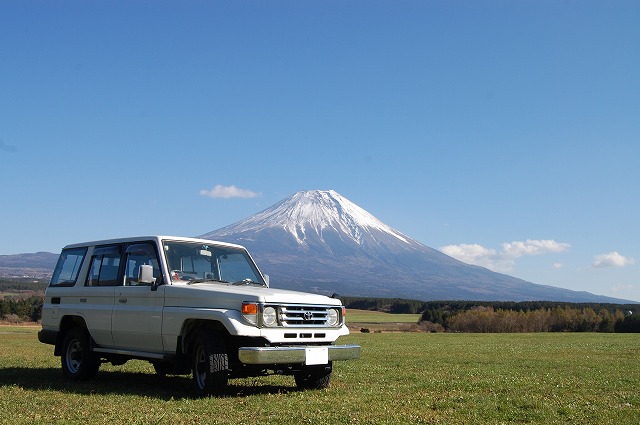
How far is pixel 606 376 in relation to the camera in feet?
51.0

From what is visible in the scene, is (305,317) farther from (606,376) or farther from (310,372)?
(606,376)

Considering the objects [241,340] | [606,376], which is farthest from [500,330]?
[241,340]

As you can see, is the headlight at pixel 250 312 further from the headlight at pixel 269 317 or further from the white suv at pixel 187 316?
the headlight at pixel 269 317

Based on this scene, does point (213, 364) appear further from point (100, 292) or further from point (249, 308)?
point (100, 292)

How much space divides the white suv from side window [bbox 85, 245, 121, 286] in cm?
2

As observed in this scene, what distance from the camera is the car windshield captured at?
12.1 metres

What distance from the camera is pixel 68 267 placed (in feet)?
46.3

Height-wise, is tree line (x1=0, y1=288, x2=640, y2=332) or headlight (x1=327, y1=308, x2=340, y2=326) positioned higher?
headlight (x1=327, y1=308, x2=340, y2=326)

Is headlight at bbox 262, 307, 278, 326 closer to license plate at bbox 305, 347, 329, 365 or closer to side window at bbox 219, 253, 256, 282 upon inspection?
license plate at bbox 305, 347, 329, 365

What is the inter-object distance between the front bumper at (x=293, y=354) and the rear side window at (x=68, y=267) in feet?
15.7

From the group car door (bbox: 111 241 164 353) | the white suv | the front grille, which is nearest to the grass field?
the white suv

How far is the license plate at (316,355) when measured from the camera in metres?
10.9

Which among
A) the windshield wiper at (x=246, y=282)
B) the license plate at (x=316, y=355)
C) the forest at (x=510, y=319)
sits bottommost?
the forest at (x=510, y=319)

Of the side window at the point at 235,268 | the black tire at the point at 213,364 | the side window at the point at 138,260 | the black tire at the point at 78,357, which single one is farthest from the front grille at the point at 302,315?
the black tire at the point at 78,357
